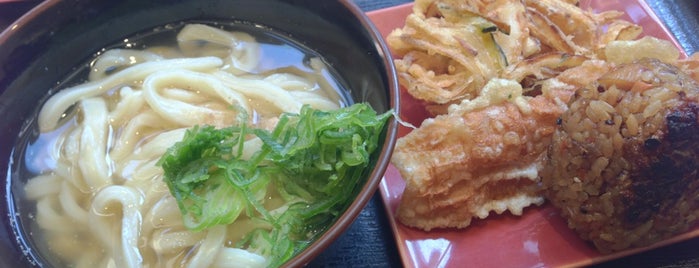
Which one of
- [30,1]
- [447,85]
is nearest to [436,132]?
[447,85]

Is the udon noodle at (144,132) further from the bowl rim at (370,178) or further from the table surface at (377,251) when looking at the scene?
the table surface at (377,251)

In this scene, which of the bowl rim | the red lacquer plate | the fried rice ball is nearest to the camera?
the bowl rim

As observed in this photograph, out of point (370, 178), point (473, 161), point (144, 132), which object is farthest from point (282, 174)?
point (473, 161)

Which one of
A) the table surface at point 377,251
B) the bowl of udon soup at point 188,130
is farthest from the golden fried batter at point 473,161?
the bowl of udon soup at point 188,130

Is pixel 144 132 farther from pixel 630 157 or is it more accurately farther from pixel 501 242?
pixel 630 157

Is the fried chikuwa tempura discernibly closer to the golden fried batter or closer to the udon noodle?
the golden fried batter

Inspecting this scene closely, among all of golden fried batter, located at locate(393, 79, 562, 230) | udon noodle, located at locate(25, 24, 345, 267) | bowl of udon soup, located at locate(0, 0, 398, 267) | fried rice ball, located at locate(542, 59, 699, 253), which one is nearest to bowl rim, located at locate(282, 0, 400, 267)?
bowl of udon soup, located at locate(0, 0, 398, 267)
